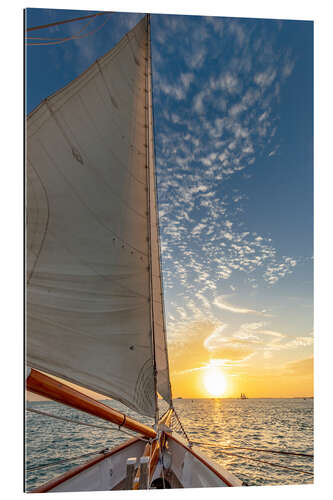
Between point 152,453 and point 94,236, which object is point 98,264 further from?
point 152,453

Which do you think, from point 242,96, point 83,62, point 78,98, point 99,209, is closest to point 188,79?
point 242,96

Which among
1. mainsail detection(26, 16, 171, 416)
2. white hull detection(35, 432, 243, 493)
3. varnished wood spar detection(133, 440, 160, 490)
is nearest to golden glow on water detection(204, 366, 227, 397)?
white hull detection(35, 432, 243, 493)

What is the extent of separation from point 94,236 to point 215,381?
2.03 metres

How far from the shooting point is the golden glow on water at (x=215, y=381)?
2.97m

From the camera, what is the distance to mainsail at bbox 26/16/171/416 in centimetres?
164

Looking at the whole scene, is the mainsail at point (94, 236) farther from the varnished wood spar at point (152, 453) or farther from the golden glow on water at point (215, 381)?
the golden glow on water at point (215, 381)

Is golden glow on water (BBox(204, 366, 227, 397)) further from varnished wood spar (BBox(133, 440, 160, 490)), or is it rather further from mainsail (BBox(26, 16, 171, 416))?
mainsail (BBox(26, 16, 171, 416))

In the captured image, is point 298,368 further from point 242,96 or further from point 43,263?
point 242,96

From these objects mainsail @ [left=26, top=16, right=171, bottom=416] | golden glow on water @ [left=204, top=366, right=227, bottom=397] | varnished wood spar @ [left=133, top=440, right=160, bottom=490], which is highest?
mainsail @ [left=26, top=16, right=171, bottom=416]

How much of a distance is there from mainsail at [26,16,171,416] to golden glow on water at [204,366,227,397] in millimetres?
909

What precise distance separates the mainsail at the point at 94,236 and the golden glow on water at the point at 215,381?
2.98 feet
